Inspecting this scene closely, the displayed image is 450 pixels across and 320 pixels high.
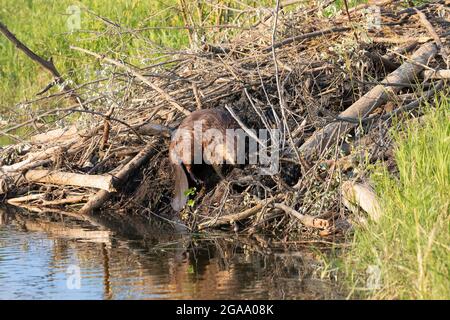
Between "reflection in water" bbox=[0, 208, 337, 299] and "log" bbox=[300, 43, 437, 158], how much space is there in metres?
0.81

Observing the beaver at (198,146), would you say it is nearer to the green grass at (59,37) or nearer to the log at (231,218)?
the log at (231,218)

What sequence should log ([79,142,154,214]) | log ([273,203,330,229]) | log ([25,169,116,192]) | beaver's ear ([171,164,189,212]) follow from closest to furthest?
log ([273,203,330,229]) → beaver's ear ([171,164,189,212]) → log ([25,169,116,192]) → log ([79,142,154,214])

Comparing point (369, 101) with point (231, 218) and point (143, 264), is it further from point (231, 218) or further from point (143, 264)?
point (143, 264)

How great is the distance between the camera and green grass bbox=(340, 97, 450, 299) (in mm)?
4082

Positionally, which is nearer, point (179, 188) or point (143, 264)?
point (143, 264)

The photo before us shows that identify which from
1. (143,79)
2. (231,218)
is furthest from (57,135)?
(231,218)

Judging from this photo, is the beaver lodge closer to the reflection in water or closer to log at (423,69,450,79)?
log at (423,69,450,79)

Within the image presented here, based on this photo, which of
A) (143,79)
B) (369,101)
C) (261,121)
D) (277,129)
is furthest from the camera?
(261,121)

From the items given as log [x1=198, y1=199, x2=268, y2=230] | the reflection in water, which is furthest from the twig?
log [x1=198, y1=199, x2=268, y2=230]

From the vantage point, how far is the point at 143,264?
5500mm

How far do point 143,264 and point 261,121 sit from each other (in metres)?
1.96

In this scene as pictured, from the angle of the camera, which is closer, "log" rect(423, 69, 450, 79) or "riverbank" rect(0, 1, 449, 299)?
"riverbank" rect(0, 1, 449, 299)
